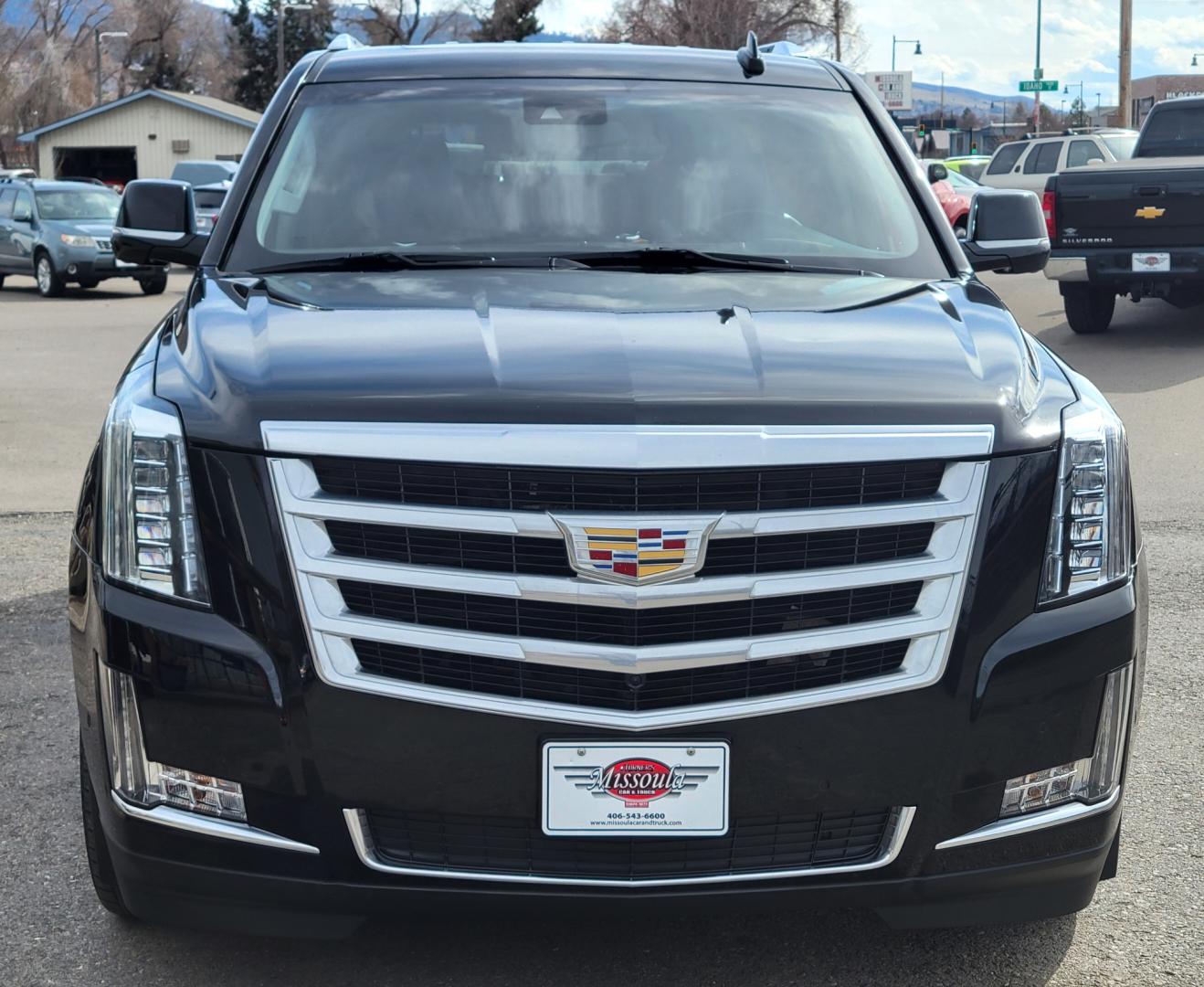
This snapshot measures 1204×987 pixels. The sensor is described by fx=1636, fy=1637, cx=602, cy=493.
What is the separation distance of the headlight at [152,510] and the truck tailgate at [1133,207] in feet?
38.2

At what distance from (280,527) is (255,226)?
152 centimetres

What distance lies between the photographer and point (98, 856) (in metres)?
3.20

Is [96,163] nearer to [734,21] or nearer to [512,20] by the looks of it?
[512,20]

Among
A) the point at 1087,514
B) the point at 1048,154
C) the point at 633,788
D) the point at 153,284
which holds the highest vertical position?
the point at 1087,514

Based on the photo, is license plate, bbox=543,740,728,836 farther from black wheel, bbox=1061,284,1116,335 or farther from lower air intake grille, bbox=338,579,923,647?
black wheel, bbox=1061,284,1116,335

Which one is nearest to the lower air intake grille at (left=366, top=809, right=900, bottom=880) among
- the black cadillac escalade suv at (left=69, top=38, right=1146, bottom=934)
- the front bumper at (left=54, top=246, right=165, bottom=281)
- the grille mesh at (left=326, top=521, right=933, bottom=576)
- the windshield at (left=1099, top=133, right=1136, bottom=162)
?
the black cadillac escalade suv at (left=69, top=38, right=1146, bottom=934)

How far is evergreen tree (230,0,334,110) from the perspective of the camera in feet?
268

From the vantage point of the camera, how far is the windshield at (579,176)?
4035 millimetres

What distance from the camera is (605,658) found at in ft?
8.89

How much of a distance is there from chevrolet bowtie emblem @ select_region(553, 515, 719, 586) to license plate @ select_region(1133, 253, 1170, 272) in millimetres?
11493

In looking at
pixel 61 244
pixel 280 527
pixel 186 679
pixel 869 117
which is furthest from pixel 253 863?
pixel 61 244

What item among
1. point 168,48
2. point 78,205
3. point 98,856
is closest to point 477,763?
point 98,856

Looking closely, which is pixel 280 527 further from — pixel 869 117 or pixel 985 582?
pixel 869 117

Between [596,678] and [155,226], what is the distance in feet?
8.45
